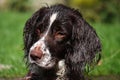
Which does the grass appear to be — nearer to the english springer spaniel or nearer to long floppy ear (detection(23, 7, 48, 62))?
the english springer spaniel

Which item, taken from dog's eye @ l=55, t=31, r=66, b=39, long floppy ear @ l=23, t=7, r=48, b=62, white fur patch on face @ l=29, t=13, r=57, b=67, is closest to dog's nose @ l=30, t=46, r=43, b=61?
white fur patch on face @ l=29, t=13, r=57, b=67

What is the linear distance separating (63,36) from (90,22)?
12.5m

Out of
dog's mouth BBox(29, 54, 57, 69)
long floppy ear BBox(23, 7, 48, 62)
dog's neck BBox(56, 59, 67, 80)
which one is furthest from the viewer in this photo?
long floppy ear BBox(23, 7, 48, 62)

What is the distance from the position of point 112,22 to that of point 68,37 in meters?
13.6

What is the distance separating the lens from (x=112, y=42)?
14031 millimetres

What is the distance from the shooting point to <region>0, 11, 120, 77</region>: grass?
33.4 feet

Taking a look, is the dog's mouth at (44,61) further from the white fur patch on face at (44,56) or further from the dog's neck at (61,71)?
the dog's neck at (61,71)

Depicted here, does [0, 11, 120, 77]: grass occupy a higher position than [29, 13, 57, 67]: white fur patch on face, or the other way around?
[0, 11, 120, 77]: grass

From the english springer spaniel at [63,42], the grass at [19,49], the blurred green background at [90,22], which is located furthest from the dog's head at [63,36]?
the grass at [19,49]

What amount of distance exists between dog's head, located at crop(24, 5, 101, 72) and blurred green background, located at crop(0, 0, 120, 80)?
50cm

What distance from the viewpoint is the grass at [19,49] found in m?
10.2

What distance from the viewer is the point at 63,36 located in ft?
24.0

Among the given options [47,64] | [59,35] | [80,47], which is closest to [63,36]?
[59,35]

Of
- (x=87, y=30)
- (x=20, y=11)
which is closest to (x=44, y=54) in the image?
(x=87, y=30)
